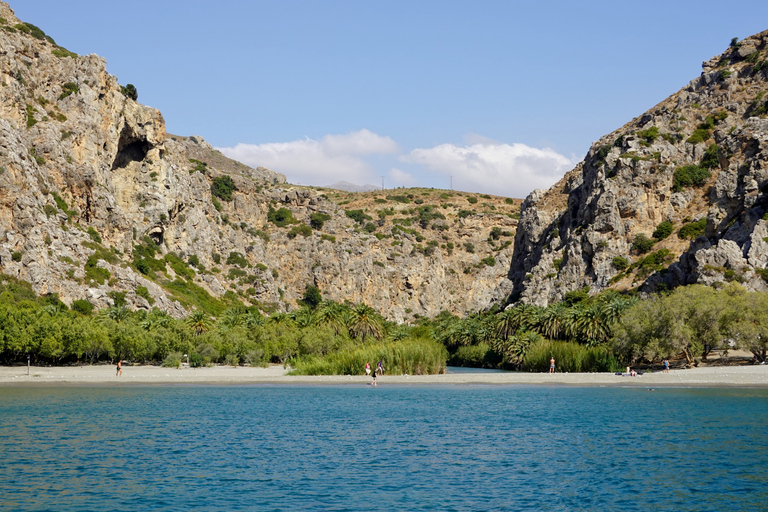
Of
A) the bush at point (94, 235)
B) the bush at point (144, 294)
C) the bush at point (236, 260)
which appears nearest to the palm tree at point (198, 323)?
the bush at point (144, 294)

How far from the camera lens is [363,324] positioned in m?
111

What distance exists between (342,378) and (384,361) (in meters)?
6.78

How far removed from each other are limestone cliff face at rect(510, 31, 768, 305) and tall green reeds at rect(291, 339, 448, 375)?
39.5 metres

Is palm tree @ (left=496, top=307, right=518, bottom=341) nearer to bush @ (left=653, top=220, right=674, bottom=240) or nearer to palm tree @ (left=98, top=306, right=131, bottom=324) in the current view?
bush @ (left=653, top=220, right=674, bottom=240)

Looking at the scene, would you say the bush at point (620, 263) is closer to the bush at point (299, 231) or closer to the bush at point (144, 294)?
the bush at point (144, 294)

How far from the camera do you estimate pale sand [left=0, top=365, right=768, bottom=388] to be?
66.8m

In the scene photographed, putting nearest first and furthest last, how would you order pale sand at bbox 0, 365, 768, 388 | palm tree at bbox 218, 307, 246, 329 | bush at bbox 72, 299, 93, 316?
pale sand at bbox 0, 365, 768, 388
bush at bbox 72, 299, 93, 316
palm tree at bbox 218, 307, 246, 329

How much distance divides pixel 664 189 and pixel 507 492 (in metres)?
115

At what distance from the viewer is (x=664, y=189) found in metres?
128

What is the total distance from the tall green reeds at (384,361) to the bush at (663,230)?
191ft

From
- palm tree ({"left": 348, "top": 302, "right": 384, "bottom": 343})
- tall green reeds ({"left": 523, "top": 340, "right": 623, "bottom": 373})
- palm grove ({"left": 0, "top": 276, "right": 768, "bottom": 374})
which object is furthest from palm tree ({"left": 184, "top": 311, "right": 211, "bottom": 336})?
tall green reeds ({"left": 523, "top": 340, "right": 623, "bottom": 373})

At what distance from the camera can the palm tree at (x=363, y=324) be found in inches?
4348

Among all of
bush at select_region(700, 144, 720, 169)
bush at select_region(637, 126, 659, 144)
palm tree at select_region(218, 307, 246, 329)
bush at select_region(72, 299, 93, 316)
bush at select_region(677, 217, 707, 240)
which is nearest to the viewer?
bush at select_region(72, 299, 93, 316)

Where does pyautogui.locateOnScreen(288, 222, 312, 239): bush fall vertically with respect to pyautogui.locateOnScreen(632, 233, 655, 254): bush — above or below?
above
